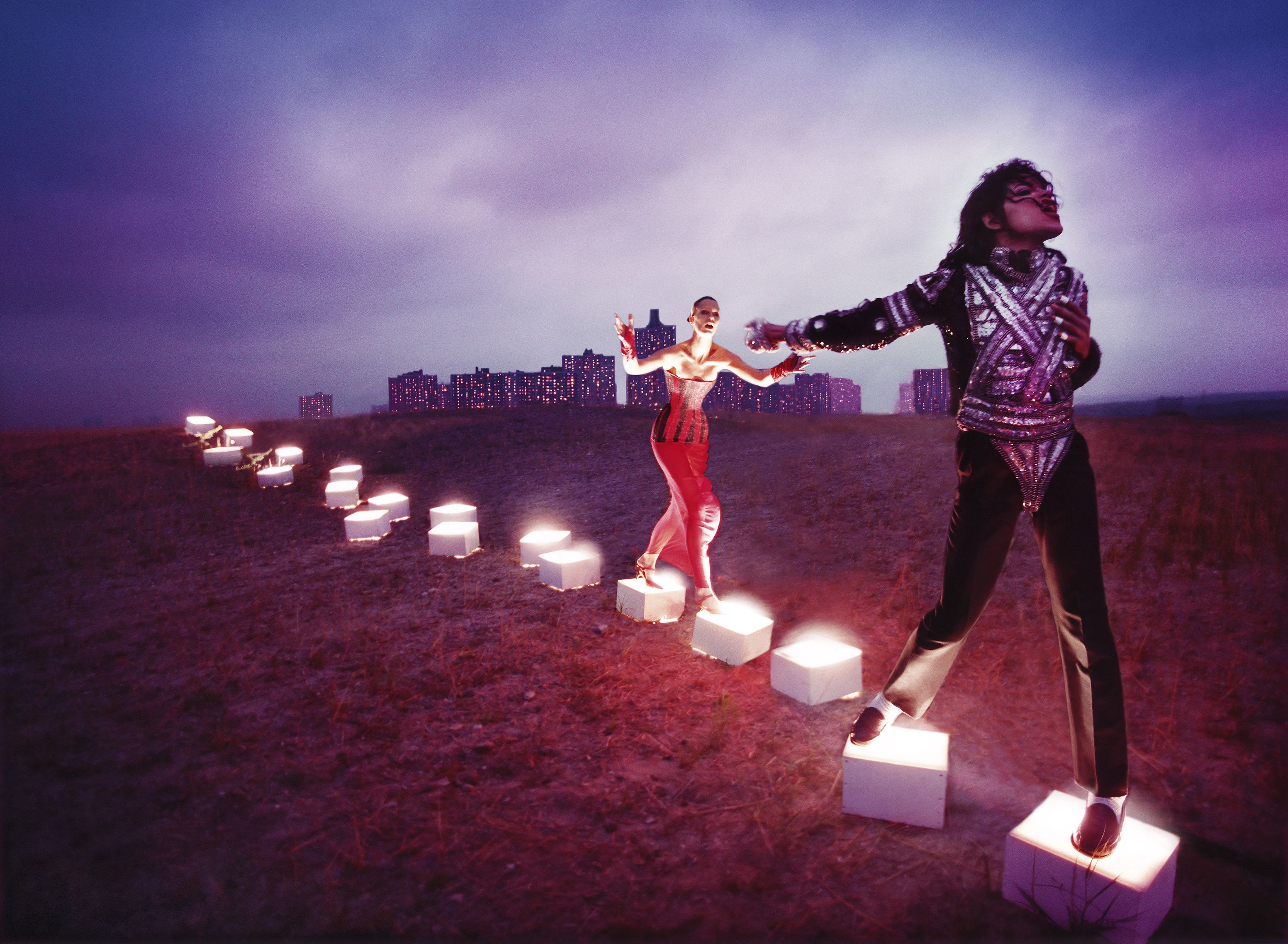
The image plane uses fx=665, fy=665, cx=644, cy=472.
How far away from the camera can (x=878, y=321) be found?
10.1 feet

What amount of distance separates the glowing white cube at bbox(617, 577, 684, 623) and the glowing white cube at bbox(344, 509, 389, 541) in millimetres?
4775

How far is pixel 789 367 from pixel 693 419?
2.93 ft

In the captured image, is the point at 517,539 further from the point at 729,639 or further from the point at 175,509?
the point at 175,509

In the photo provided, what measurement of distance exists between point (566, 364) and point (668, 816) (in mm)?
26888

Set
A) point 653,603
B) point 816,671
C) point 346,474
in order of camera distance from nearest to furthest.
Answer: point 816,671 < point 653,603 < point 346,474

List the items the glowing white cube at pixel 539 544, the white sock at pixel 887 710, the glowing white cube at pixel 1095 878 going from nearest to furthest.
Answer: the glowing white cube at pixel 1095 878, the white sock at pixel 887 710, the glowing white cube at pixel 539 544

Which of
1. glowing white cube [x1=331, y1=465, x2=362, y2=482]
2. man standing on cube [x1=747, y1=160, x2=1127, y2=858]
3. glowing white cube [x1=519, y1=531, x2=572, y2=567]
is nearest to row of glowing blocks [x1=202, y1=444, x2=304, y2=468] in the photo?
glowing white cube [x1=331, y1=465, x2=362, y2=482]

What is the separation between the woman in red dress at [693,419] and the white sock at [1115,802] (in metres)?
2.96

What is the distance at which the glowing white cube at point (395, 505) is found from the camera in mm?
10234

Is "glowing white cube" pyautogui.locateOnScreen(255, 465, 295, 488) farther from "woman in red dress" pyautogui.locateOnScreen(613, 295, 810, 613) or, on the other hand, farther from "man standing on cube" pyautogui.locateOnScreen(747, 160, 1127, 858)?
"man standing on cube" pyautogui.locateOnScreen(747, 160, 1127, 858)

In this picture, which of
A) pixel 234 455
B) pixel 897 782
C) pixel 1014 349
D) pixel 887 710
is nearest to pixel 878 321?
pixel 1014 349

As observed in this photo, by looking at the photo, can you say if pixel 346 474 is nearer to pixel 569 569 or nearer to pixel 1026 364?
pixel 569 569

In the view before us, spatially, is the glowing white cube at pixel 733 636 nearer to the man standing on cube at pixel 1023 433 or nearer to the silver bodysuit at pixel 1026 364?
the man standing on cube at pixel 1023 433

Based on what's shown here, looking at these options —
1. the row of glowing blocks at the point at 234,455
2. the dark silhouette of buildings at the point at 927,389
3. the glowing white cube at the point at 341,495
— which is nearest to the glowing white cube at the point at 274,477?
A: the row of glowing blocks at the point at 234,455
